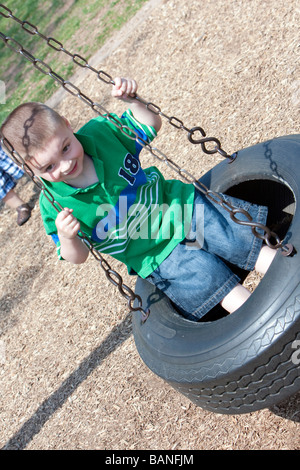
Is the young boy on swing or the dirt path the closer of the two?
the young boy on swing

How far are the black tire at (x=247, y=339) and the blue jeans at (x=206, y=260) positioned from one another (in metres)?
0.11

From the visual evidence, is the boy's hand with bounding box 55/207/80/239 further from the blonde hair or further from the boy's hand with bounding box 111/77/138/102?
the boy's hand with bounding box 111/77/138/102

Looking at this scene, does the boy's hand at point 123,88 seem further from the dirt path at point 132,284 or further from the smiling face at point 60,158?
the dirt path at point 132,284

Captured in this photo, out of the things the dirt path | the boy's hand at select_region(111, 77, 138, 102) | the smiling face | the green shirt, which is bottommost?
the dirt path

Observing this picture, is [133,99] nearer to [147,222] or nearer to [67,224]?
[147,222]

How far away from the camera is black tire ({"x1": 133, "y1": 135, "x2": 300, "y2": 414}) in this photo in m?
1.76

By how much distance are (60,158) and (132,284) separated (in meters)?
1.47

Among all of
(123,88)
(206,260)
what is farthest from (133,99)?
(206,260)

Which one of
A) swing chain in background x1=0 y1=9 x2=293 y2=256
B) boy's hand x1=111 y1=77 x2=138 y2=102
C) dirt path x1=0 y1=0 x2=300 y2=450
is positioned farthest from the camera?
dirt path x1=0 y1=0 x2=300 y2=450

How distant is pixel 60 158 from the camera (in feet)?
6.84

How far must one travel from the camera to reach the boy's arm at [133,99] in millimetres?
2195

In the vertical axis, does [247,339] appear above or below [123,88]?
below

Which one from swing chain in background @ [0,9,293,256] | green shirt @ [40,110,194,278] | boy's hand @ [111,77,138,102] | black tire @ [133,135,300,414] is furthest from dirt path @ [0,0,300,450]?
boy's hand @ [111,77,138,102]
